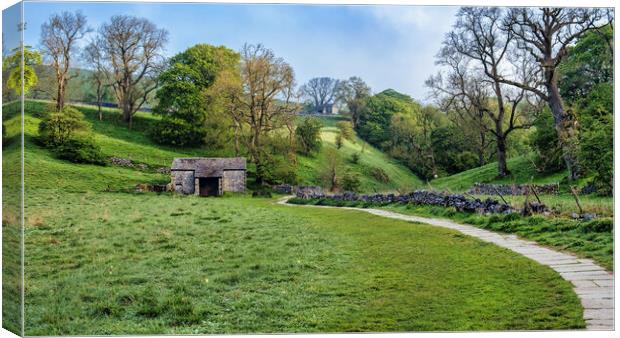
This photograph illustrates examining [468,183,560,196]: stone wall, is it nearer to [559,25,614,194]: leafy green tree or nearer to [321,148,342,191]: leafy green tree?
[559,25,614,194]: leafy green tree

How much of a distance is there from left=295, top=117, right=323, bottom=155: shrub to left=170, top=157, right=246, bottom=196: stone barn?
1.27 metres

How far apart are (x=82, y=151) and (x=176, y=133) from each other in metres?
1.38

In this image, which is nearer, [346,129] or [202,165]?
[202,165]

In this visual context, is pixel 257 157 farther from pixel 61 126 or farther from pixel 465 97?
pixel 465 97

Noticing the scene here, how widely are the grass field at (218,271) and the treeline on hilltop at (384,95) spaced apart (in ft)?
1.99

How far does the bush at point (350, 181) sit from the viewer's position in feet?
35.8

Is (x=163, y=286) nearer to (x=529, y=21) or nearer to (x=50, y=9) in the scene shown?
(x=50, y=9)

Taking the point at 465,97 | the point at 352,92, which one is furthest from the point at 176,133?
the point at 465,97

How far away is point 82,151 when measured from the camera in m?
9.40

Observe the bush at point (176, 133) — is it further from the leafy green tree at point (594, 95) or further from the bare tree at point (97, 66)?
the leafy green tree at point (594, 95)

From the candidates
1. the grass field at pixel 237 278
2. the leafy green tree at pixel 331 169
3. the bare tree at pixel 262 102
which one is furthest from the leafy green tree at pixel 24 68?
the leafy green tree at pixel 331 169

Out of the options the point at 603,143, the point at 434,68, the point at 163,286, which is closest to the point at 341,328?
the point at 163,286

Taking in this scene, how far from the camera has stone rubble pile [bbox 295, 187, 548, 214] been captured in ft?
35.3

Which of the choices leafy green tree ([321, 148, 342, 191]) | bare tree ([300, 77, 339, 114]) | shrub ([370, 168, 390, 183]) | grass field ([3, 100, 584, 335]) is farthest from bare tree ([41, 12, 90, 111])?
shrub ([370, 168, 390, 183])
